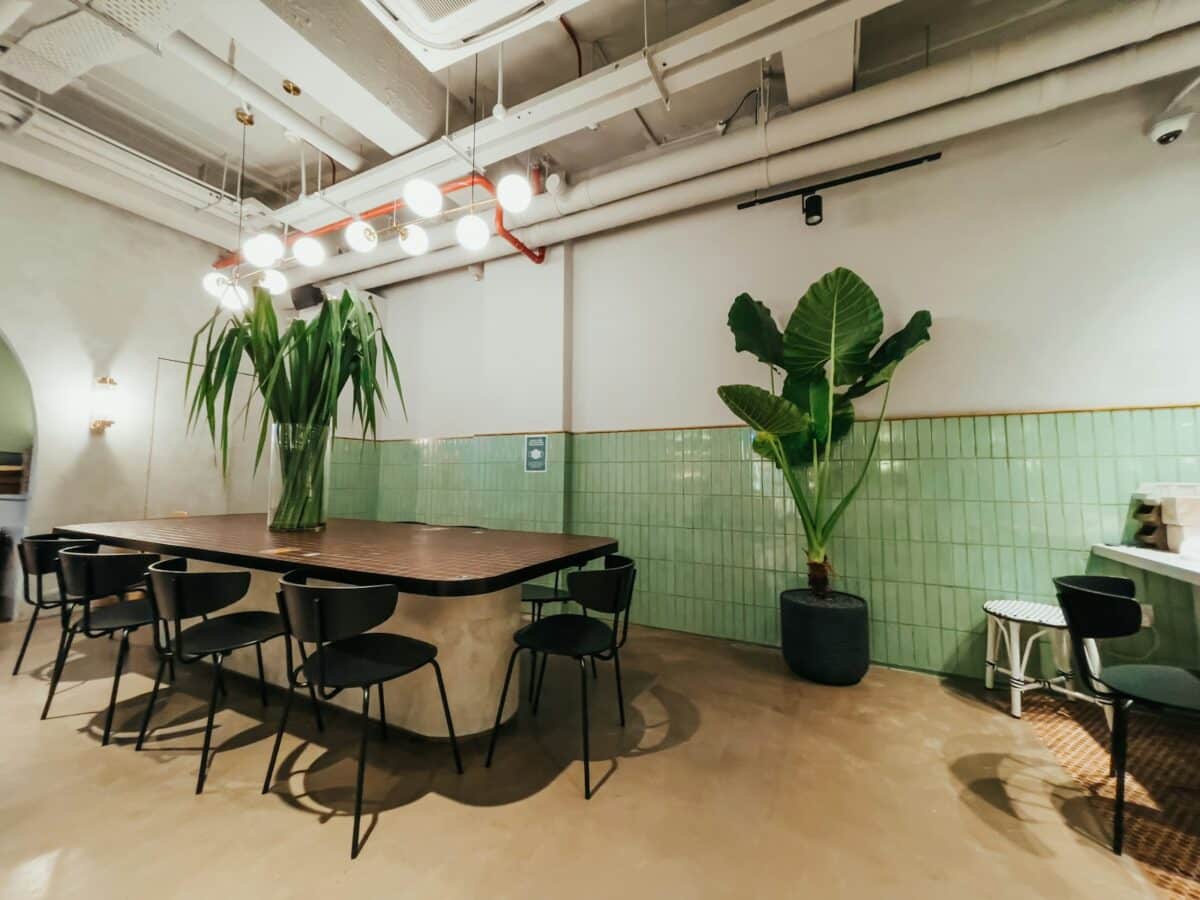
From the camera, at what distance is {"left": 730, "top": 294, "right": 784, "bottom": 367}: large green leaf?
312 cm

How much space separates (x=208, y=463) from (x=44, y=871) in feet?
14.7

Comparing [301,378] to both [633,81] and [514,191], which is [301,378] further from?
[633,81]

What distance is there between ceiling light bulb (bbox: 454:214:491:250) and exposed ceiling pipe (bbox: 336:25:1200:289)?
1.34 metres

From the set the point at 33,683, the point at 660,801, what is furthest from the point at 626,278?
the point at 33,683

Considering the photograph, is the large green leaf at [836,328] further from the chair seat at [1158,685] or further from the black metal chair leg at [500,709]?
the black metal chair leg at [500,709]

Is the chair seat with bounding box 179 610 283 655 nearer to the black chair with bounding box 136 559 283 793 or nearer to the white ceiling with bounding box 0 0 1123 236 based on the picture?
the black chair with bounding box 136 559 283 793

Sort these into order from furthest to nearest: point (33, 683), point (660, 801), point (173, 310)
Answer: point (173, 310) < point (33, 683) < point (660, 801)

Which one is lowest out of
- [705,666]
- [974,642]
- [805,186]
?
[705,666]

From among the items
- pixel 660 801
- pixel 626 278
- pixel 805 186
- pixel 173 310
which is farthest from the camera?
pixel 173 310

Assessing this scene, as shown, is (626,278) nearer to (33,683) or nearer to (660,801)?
(660,801)

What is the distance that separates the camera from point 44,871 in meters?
1.40

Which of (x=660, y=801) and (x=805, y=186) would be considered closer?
(x=660, y=801)

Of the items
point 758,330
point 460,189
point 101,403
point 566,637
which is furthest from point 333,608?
point 101,403

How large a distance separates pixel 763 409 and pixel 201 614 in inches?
108
